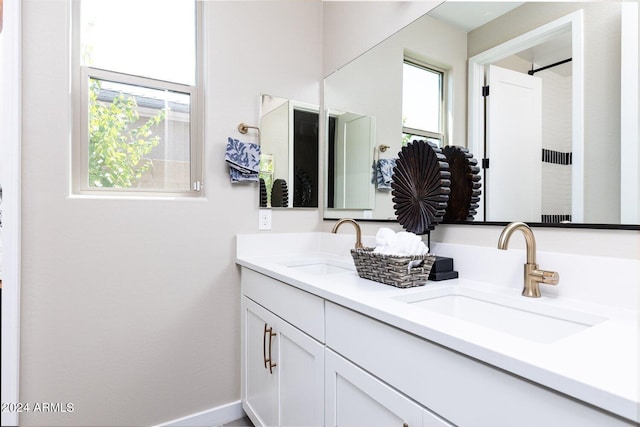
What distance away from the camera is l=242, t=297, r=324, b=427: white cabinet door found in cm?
118

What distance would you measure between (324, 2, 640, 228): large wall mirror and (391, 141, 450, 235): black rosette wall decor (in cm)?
13

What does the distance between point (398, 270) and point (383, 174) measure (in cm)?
69

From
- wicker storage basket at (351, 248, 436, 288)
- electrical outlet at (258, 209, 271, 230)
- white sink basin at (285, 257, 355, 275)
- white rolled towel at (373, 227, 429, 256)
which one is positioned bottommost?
white sink basin at (285, 257, 355, 275)

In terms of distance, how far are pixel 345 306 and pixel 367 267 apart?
29cm

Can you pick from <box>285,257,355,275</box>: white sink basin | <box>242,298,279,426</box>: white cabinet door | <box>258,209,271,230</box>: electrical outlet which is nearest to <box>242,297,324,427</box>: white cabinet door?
<box>242,298,279,426</box>: white cabinet door

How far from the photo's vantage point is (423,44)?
4.85ft

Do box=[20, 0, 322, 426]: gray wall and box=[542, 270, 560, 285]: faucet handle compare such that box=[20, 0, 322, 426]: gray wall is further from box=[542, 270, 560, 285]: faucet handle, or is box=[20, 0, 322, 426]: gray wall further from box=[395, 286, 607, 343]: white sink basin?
box=[542, 270, 560, 285]: faucet handle

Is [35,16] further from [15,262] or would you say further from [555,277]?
[555,277]

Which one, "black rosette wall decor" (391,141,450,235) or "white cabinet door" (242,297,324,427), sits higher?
"black rosette wall decor" (391,141,450,235)

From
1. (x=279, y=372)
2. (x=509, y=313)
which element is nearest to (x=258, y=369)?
(x=279, y=372)

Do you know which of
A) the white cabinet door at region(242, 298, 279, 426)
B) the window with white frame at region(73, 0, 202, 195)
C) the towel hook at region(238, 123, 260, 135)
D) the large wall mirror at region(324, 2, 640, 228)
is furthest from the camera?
the towel hook at region(238, 123, 260, 135)

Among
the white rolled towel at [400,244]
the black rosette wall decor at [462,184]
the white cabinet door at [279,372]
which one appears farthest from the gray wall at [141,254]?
the black rosette wall decor at [462,184]

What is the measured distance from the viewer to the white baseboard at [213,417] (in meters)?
1.71

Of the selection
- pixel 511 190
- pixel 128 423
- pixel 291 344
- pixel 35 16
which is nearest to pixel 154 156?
pixel 35 16
